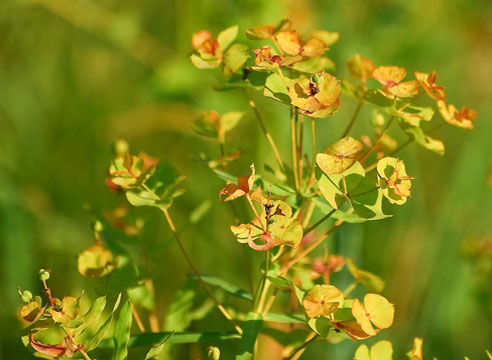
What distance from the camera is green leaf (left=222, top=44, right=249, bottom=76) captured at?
65 cm

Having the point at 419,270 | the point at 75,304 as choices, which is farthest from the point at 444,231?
the point at 75,304

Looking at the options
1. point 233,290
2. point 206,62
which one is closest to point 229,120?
point 206,62

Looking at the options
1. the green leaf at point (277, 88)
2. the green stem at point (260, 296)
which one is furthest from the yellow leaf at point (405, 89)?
the green stem at point (260, 296)

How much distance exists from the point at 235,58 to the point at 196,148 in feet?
3.38

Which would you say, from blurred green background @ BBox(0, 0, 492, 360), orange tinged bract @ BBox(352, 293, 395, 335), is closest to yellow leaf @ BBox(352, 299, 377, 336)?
orange tinged bract @ BBox(352, 293, 395, 335)

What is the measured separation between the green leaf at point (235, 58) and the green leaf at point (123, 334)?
0.25m

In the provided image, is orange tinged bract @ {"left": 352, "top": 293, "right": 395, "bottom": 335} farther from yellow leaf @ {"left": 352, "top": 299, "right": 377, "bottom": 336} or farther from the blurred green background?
the blurred green background

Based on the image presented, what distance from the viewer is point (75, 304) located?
0.55 metres

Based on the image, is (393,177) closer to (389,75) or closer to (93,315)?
(389,75)

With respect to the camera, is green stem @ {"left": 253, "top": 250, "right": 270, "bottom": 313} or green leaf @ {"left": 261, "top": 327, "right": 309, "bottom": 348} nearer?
green stem @ {"left": 253, "top": 250, "right": 270, "bottom": 313}

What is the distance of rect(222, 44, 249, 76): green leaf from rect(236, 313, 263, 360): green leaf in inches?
9.5

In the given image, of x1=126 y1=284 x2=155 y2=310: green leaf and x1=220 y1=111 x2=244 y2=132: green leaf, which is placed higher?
x1=220 y1=111 x2=244 y2=132: green leaf

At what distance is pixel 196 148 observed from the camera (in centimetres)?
167

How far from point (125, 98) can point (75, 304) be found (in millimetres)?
1635
